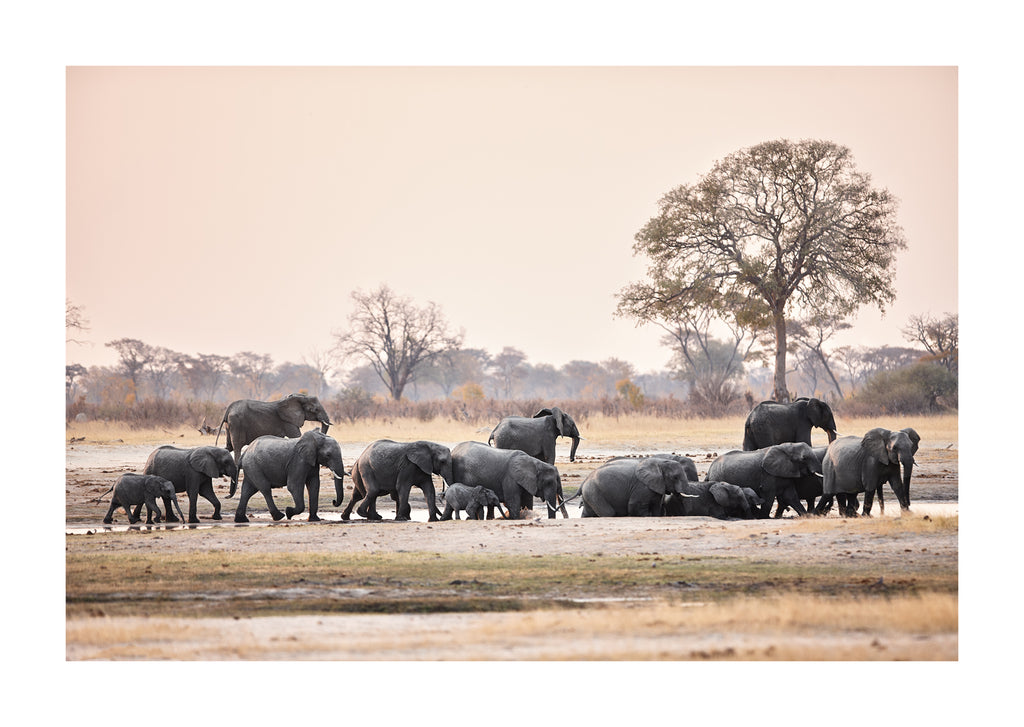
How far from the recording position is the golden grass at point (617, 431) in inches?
1231

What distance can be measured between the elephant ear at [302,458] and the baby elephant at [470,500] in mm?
2198

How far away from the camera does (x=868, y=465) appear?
1867 cm

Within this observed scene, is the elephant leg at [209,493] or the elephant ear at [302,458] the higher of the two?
the elephant ear at [302,458]

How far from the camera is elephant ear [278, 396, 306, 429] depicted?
24125 millimetres

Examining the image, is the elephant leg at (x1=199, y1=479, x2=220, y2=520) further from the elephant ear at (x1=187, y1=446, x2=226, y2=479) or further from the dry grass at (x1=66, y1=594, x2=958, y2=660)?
the dry grass at (x1=66, y1=594, x2=958, y2=660)

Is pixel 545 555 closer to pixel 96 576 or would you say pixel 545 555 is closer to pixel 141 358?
pixel 96 576

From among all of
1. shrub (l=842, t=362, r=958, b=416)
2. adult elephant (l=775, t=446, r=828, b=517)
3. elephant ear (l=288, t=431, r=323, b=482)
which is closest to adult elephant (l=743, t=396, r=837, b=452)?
adult elephant (l=775, t=446, r=828, b=517)

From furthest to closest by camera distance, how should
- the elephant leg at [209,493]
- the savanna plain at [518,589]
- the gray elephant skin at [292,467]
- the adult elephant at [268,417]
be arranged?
the adult elephant at [268,417]
the elephant leg at [209,493]
the gray elephant skin at [292,467]
the savanna plain at [518,589]

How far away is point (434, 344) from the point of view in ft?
185

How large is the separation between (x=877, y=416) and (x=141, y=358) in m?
32.4

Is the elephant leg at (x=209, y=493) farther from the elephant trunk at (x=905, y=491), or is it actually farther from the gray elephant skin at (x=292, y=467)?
the elephant trunk at (x=905, y=491)

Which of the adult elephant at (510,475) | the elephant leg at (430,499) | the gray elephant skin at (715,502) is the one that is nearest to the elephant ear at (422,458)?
the elephant leg at (430,499)

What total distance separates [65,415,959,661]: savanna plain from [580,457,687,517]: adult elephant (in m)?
0.97

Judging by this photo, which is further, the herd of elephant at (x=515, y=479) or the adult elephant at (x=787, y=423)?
the adult elephant at (x=787, y=423)
